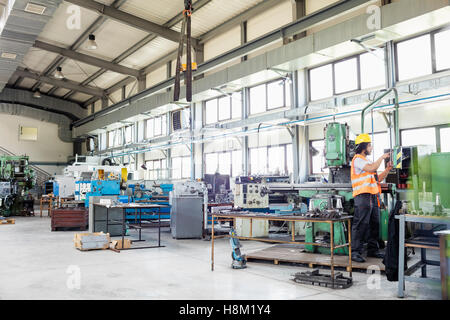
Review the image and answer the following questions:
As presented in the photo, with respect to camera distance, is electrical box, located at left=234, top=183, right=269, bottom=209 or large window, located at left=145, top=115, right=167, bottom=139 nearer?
electrical box, located at left=234, top=183, right=269, bottom=209

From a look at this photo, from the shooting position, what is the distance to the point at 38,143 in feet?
69.8

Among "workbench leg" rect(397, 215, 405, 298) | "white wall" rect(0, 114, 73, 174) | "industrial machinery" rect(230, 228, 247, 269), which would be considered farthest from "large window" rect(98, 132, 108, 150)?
"workbench leg" rect(397, 215, 405, 298)

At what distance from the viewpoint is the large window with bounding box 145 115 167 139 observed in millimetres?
15070

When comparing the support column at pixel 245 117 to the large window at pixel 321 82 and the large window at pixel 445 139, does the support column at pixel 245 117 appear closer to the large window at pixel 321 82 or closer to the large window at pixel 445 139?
the large window at pixel 321 82

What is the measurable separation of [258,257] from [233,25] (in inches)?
315

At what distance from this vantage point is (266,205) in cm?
682

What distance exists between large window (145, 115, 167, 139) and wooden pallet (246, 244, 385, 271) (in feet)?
34.0

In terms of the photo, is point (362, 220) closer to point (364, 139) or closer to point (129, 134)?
point (364, 139)

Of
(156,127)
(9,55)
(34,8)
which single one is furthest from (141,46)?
(34,8)

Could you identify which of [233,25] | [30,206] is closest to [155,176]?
[30,206]

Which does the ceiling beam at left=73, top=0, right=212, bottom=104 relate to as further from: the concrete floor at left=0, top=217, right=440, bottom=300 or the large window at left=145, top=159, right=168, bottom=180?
the concrete floor at left=0, top=217, right=440, bottom=300

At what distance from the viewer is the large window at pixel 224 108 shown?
A: 1159 cm

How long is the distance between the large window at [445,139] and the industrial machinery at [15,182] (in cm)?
1196

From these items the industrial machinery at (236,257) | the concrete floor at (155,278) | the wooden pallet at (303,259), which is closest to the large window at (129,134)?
the concrete floor at (155,278)
